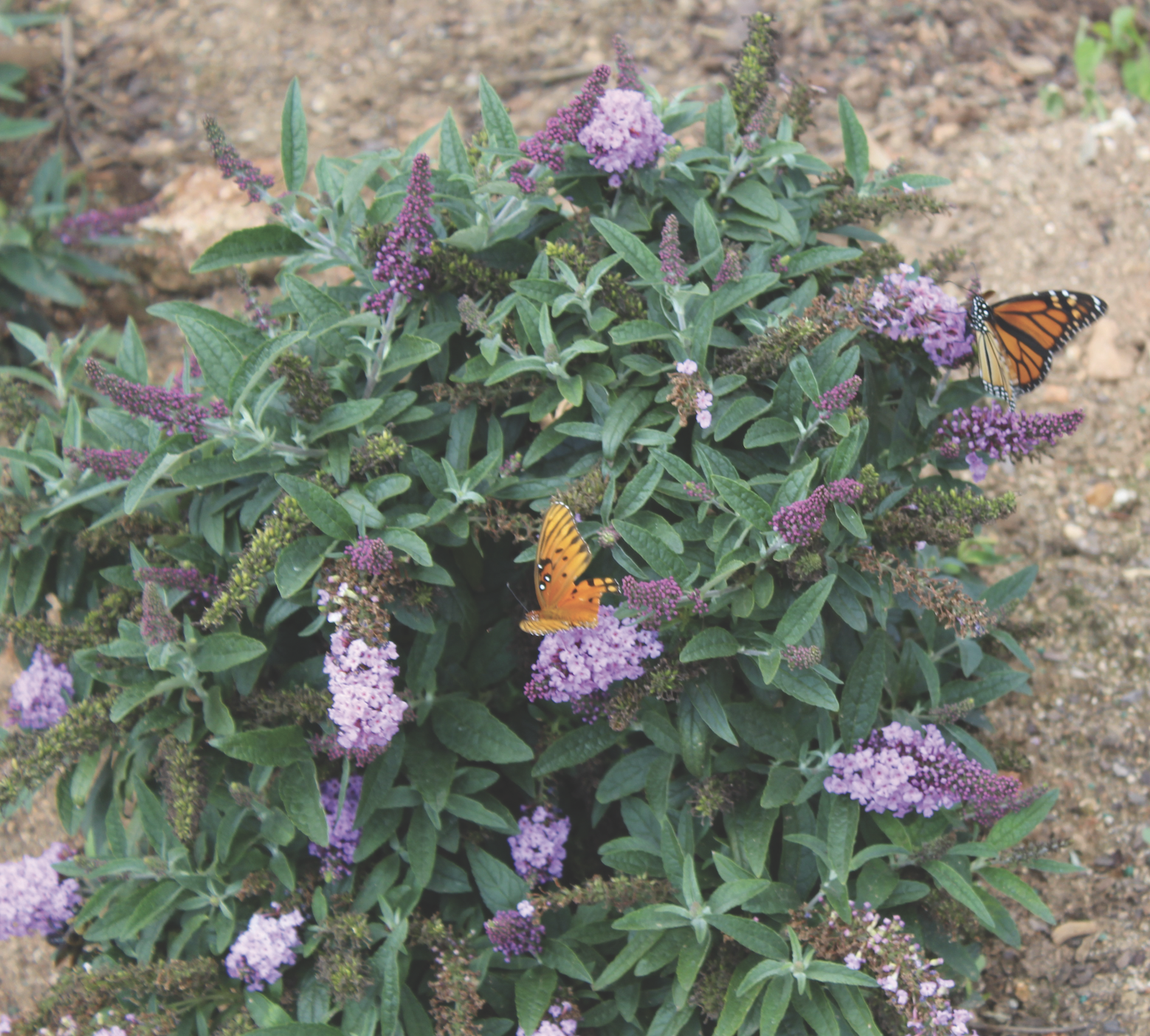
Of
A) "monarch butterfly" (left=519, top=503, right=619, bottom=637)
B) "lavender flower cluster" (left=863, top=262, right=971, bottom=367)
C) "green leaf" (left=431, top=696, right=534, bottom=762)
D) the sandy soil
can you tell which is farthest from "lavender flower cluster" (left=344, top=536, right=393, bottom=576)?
the sandy soil

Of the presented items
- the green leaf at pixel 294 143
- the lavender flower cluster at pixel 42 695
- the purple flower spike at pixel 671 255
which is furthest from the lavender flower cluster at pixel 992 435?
the lavender flower cluster at pixel 42 695

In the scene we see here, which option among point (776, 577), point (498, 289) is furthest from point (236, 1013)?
point (498, 289)

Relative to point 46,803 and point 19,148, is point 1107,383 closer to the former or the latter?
point 46,803

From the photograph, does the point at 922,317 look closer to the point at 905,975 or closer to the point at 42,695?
the point at 905,975

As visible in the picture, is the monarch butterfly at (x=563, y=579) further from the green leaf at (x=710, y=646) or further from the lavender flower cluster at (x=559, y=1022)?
the lavender flower cluster at (x=559, y=1022)

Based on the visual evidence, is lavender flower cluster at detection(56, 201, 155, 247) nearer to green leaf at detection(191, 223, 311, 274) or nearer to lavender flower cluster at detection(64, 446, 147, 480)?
green leaf at detection(191, 223, 311, 274)

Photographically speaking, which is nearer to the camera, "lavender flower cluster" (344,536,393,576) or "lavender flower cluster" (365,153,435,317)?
"lavender flower cluster" (344,536,393,576)

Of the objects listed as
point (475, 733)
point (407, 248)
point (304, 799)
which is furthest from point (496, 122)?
point (304, 799)
